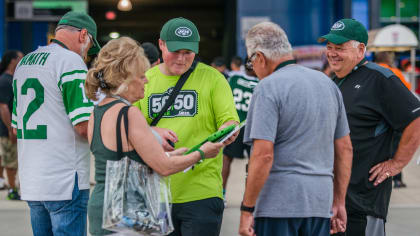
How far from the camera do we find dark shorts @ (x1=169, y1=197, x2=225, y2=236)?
3.95m

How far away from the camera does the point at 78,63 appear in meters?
3.97

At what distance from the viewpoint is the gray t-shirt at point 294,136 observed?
325cm

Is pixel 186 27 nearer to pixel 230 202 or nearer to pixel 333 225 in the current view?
pixel 333 225

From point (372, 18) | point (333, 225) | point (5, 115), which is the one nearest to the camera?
point (333, 225)

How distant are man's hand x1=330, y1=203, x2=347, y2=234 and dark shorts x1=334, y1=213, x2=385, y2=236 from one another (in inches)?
20.7

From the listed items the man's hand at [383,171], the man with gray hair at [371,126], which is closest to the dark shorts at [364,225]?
the man with gray hair at [371,126]

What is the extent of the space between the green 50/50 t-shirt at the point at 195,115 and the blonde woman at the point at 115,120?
2.28ft

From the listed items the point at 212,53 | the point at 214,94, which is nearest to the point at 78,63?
the point at 214,94

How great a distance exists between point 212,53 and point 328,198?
112ft

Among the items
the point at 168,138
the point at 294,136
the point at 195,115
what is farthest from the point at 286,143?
the point at 195,115

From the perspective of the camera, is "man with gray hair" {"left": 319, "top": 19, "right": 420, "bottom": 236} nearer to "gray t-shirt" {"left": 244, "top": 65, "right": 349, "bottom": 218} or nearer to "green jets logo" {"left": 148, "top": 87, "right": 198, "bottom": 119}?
"gray t-shirt" {"left": 244, "top": 65, "right": 349, "bottom": 218}

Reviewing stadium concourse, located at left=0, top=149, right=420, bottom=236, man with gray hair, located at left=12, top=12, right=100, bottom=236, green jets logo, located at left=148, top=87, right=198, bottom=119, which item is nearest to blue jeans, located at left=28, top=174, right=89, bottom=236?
man with gray hair, located at left=12, top=12, right=100, bottom=236

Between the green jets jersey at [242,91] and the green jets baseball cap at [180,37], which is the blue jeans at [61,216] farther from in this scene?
the green jets jersey at [242,91]

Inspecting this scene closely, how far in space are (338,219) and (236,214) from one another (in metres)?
4.08
